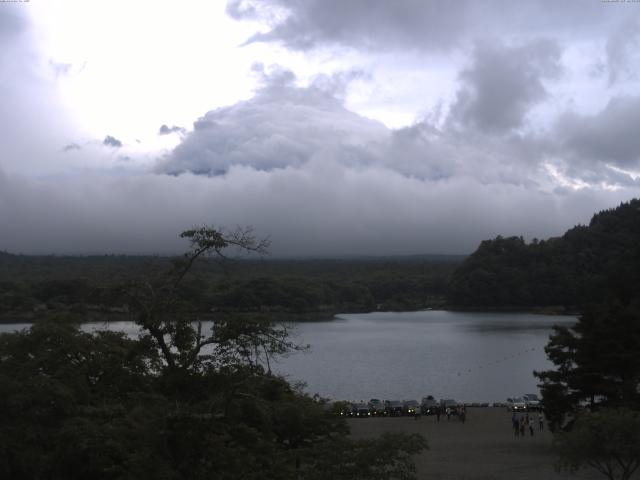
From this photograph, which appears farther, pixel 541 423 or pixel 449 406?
pixel 449 406

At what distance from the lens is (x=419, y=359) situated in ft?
→ 171

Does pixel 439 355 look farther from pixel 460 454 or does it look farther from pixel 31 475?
pixel 31 475

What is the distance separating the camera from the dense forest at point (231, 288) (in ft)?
33.6

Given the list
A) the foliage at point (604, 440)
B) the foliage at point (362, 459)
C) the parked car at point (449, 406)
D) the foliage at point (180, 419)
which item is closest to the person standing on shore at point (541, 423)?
the parked car at point (449, 406)

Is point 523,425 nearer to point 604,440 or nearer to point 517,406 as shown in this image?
point 517,406

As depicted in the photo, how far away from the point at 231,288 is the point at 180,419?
2.38 metres

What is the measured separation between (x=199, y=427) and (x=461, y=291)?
103265 mm

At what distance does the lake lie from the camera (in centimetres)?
3934

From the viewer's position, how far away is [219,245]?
9445 mm

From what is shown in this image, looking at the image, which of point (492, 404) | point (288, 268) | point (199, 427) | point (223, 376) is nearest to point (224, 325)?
point (223, 376)

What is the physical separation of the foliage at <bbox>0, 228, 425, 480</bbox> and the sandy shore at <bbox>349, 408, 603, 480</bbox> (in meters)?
7.78

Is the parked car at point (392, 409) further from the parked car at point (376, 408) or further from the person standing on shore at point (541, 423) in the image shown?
the person standing on shore at point (541, 423)

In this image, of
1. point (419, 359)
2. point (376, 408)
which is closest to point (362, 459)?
point (376, 408)

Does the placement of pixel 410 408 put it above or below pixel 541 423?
below
